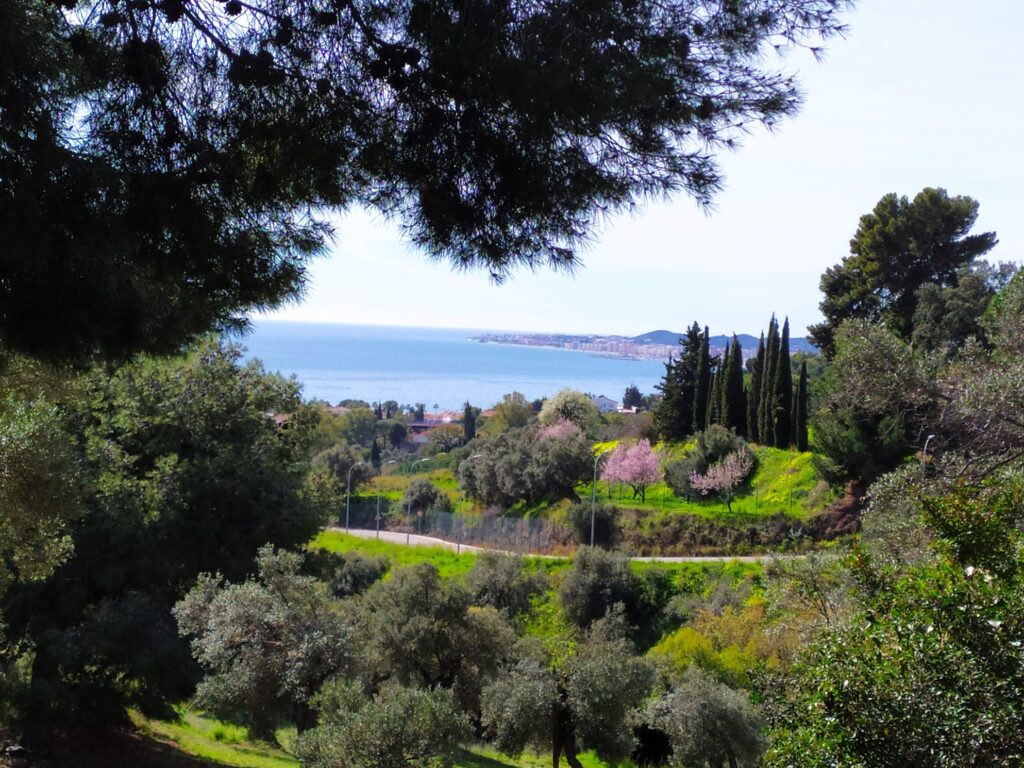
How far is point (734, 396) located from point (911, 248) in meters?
9.43

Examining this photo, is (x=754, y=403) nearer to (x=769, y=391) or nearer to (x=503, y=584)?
(x=769, y=391)

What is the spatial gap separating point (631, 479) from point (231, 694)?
29431 mm

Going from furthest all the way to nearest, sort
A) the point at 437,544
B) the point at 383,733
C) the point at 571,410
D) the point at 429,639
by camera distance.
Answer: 1. the point at 571,410
2. the point at 437,544
3. the point at 429,639
4. the point at 383,733

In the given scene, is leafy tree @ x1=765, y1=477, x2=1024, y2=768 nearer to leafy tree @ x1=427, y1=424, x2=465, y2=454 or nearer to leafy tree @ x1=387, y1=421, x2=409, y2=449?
leafy tree @ x1=427, y1=424, x2=465, y2=454

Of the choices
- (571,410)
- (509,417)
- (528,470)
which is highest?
(571,410)

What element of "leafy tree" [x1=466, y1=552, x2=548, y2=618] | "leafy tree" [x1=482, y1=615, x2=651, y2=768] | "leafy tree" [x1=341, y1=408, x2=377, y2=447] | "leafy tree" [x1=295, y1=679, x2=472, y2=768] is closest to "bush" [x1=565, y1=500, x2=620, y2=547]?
"leafy tree" [x1=466, y1=552, x2=548, y2=618]

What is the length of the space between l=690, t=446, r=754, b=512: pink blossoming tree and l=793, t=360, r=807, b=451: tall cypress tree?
6.96 ft

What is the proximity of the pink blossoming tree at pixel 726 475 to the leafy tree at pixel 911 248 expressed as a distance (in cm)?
547

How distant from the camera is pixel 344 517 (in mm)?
46281

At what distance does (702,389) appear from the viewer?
44.2 m

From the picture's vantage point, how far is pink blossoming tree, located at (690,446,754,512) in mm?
36750

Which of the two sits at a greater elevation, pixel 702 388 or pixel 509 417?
pixel 702 388

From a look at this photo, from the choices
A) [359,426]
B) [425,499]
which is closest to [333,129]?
[425,499]

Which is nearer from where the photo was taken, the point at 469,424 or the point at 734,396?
the point at 734,396
